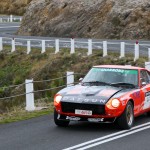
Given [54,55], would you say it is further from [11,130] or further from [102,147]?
[102,147]

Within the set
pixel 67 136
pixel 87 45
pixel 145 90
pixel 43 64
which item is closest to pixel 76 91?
pixel 67 136

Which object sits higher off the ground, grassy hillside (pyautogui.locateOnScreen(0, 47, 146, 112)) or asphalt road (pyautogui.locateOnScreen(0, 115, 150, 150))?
asphalt road (pyautogui.locateOnScreen(0, 115, 150, 150))

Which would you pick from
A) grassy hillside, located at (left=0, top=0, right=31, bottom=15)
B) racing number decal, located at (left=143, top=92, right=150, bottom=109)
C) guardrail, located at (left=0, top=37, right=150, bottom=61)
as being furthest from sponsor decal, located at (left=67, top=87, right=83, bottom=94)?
grassy hillside, located at (left=0, top=0, right=31, bottom=15)

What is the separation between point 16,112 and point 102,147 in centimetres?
583

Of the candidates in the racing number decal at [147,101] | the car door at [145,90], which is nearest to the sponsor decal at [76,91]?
the car door at [145,90]

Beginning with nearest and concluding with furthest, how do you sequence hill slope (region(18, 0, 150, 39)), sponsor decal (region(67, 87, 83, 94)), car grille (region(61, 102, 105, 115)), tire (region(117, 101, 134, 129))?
car grille (region(61, 102, 105, 115))
tire (region(117, 101, 134, 129))
sponsor decal (region(67, 87, 83, 94))
hill slope (region(18, 0, 150, 39))

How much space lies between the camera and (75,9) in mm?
50344

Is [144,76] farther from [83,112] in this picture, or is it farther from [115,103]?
[83,112]

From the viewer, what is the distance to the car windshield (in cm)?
1334

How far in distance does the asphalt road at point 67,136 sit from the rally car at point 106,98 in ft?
0.93

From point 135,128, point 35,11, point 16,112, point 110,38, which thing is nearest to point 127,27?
point 110,38

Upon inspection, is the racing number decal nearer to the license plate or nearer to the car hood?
the car hood

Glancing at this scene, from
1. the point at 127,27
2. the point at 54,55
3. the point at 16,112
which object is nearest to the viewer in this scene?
the point at 16,112

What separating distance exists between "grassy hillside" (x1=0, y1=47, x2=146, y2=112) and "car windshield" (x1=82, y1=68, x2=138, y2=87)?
1309 centimetres
